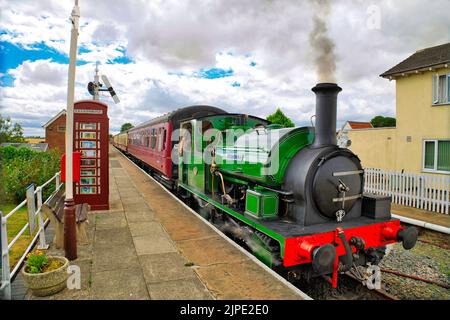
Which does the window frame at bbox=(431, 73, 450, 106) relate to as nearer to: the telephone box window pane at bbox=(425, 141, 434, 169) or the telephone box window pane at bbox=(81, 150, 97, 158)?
the telephone box window pane at bbox=(425, 141, 434, 169)

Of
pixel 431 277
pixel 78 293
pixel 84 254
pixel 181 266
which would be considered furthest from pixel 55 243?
pixel 431 277

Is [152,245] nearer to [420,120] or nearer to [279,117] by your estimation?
[420,120]

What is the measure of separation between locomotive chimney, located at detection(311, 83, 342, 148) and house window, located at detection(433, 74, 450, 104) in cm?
968

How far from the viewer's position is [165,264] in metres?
4.57

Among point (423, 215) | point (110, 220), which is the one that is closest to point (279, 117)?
point (423, 215)

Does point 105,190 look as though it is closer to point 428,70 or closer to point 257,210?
point 257,210

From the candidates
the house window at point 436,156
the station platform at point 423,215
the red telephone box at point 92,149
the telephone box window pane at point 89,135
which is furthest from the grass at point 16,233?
the house window at point 436,156

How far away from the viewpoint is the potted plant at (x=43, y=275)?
3.51m

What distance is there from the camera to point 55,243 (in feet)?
17.4

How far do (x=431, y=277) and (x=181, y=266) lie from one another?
4433 millimetres

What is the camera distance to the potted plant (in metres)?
3.51

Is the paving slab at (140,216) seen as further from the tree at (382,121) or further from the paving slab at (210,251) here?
→ the tree at (382,121)

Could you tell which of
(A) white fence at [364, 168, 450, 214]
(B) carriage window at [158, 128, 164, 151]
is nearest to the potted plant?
(B) carriage window at [158, 128, 164, 151]

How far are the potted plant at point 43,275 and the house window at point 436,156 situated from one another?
12.6m
